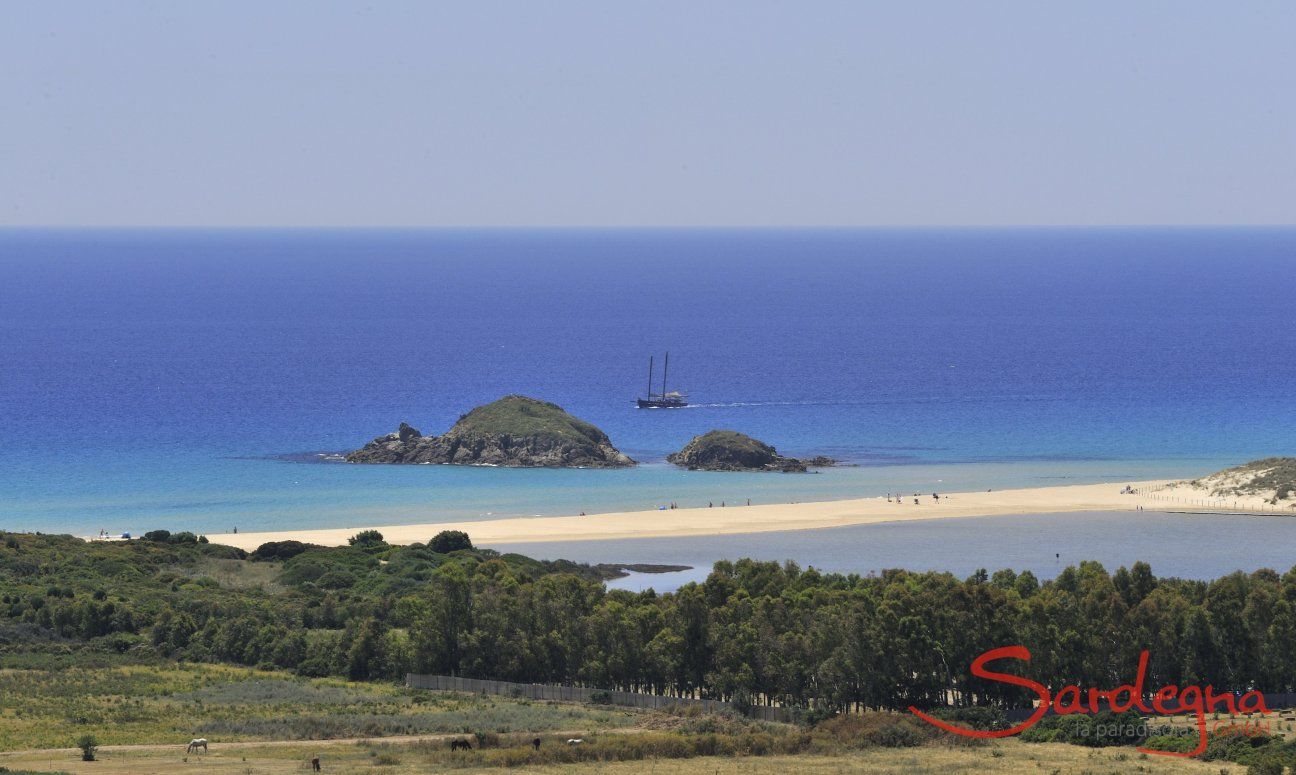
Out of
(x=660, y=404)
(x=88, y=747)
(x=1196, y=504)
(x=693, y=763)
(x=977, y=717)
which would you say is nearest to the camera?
(x=88, y=747)

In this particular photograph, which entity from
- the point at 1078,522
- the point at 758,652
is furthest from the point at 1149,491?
A: the point at 758,652

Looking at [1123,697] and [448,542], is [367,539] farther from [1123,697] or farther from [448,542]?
[1123,697]

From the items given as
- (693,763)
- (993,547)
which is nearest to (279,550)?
(993,547)

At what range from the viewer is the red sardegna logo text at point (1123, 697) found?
57.5 meters

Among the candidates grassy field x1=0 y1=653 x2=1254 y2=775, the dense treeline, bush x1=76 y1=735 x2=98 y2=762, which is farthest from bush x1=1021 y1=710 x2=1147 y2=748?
bush x1=76 y1=735 x2=98 y2=762

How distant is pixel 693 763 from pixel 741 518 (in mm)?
57624

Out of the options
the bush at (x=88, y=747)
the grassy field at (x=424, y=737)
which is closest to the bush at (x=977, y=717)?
the grassy field at (x=424, y=737)

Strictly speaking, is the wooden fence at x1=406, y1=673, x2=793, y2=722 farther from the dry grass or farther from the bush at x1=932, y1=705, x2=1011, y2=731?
the dry grass

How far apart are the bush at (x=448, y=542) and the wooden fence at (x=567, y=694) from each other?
28.7 m

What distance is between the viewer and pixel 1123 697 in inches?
2345

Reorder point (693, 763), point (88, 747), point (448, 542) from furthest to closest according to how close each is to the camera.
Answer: point (448, 542), point (693, 763), point (88, 747)

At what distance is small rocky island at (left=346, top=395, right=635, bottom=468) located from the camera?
132m

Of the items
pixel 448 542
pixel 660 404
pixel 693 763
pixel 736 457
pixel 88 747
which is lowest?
pixel 693 763

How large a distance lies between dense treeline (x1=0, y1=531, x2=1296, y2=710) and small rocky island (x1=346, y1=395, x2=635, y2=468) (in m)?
54.6
